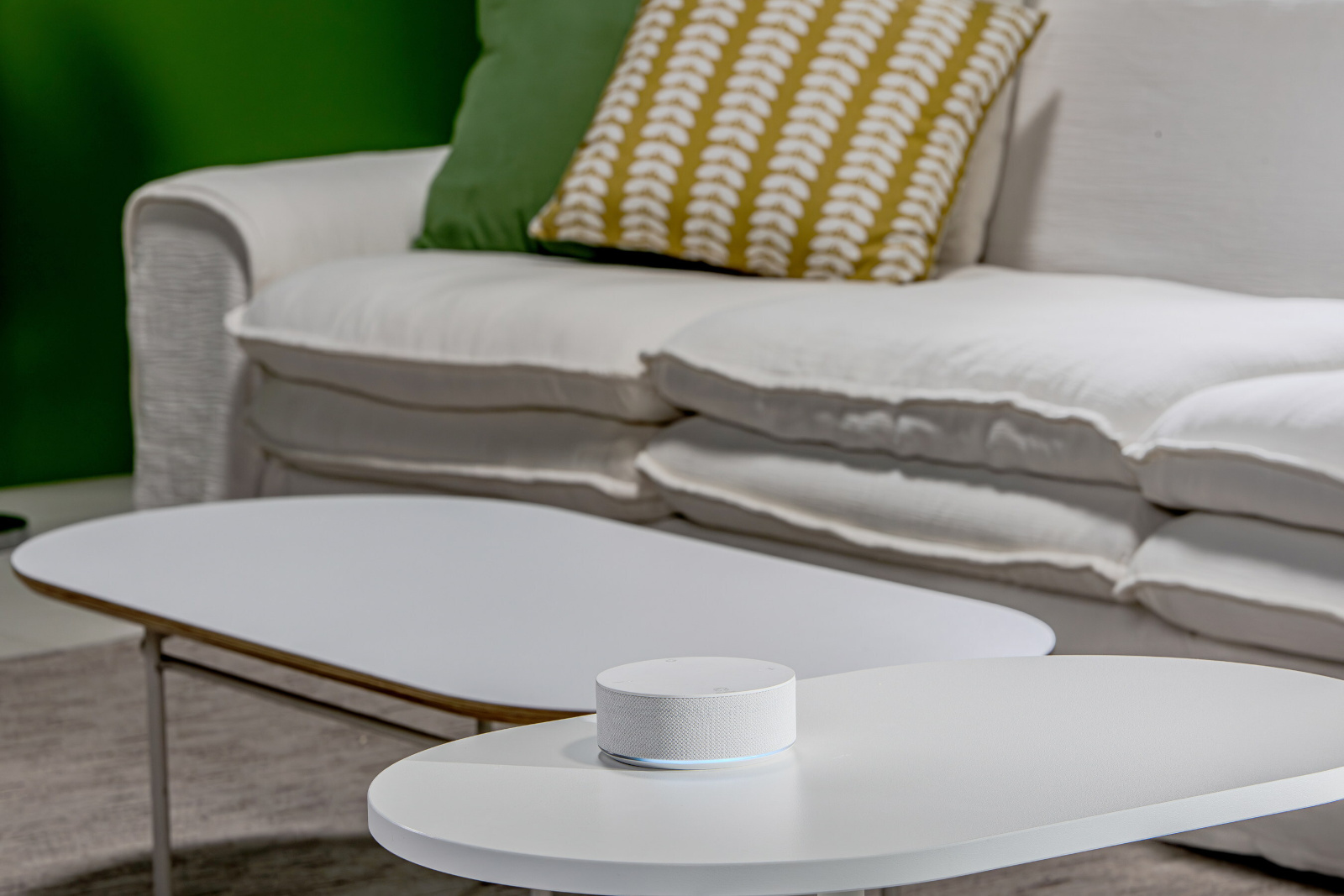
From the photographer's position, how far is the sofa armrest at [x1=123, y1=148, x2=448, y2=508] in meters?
2.63

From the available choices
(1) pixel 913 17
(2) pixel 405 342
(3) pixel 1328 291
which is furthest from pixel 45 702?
(3) pixel 1328 291

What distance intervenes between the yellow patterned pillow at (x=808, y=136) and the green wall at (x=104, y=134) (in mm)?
1525

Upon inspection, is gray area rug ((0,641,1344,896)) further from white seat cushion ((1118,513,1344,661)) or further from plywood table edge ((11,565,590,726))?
plywood table edge ((11,565,590,726))

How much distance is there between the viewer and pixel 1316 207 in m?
2.04

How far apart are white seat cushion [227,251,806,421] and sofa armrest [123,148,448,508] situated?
0.36 ft

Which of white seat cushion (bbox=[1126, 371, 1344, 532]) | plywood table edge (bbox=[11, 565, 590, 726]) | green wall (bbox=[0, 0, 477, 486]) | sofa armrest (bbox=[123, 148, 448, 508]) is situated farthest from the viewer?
green wall (bbox=[0, 0, 477, 486])

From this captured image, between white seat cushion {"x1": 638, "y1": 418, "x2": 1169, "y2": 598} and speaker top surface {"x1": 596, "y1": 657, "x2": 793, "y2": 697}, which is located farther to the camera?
white seat cushion {"x1": 638, "y1": 418, "x2": 1169, "y2": 598}

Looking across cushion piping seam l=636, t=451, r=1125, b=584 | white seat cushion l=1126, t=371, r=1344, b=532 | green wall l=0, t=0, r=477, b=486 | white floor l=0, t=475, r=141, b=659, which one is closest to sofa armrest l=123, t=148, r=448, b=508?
white floor l=0, t=475, r=141, b=659

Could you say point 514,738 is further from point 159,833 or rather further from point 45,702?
point 45,702

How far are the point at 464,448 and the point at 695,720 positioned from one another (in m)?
1.61

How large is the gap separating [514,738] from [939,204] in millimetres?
1658

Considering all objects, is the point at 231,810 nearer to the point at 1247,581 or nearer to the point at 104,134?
the point at 1247,581

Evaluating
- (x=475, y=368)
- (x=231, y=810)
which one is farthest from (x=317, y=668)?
(x=475, y=368)

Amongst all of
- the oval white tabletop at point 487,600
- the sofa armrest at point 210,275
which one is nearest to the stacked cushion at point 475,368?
the sofa armrest at point 210,275
